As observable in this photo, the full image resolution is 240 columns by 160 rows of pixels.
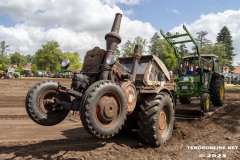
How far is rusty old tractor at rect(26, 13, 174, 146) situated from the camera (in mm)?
4324

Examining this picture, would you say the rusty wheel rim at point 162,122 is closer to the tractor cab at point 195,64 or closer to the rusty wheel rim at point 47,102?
the rusty wheel rim at point 47,102

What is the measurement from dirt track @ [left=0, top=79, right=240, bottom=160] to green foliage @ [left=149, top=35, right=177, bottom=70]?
51302 millimetres

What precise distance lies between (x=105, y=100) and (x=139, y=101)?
1563 millimetres

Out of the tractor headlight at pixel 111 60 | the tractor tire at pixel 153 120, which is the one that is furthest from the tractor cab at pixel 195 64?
the tractor headlight at pixel 111 60

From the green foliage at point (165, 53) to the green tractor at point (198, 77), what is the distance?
4743 cm

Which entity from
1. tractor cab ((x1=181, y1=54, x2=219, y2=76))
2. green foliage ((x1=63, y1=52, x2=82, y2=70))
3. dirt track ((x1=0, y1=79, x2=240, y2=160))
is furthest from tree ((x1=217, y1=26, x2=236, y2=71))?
dirt track ((x1=0, y1=79, x2=240, y2=160))

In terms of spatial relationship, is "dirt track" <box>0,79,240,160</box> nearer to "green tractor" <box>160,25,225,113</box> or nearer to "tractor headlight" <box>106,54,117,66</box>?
"tractor headlight" <box>106,54,117,66</box>

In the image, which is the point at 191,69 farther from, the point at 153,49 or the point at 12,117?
the point at 153,49

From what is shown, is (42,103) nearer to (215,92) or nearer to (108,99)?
(108,99)

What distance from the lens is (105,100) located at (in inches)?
174

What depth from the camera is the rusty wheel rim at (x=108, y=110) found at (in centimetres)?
434

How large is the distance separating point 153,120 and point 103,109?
4.70 ft

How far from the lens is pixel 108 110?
4.43 m

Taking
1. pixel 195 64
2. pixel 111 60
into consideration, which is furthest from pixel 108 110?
pixel 195 64
